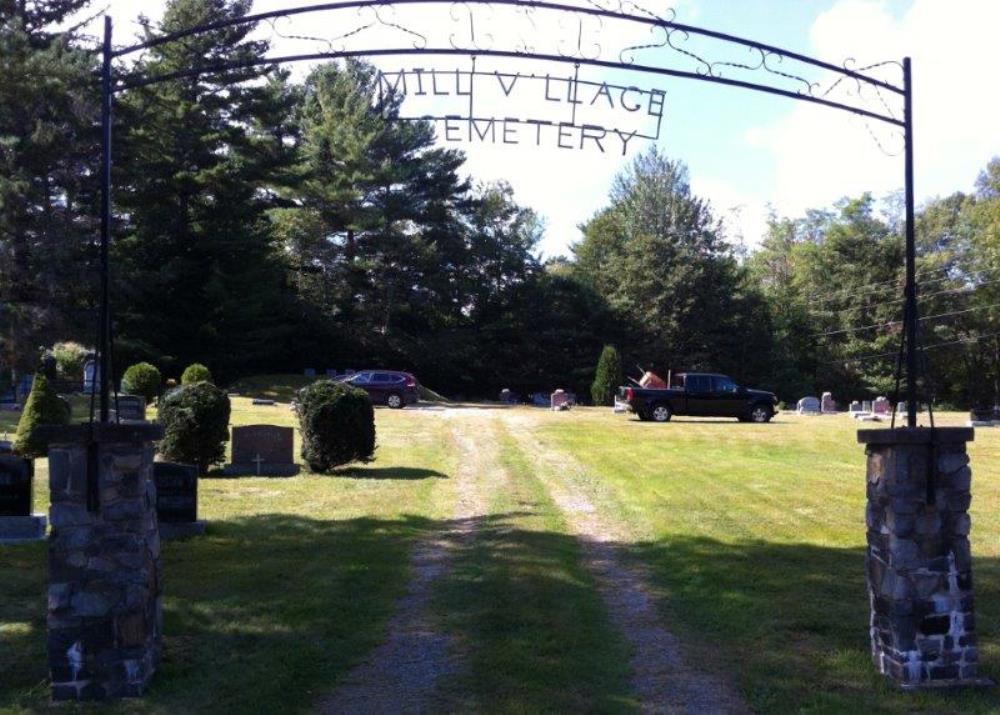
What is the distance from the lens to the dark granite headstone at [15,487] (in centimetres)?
1100

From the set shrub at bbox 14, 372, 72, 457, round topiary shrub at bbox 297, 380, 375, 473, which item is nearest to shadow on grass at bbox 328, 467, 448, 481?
round topiary shrub at bbox 297, 380, 375, 473

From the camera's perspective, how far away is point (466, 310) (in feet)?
186

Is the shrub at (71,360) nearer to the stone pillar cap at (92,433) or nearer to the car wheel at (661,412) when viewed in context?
the car wheel at (661,412)

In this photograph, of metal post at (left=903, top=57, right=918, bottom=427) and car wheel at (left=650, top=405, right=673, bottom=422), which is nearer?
metal post at (left=903, top=57, right=918, bottom=427)

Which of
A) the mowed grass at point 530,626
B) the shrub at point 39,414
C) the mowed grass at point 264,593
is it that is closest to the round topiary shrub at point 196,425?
the mowed grass at point 264,593

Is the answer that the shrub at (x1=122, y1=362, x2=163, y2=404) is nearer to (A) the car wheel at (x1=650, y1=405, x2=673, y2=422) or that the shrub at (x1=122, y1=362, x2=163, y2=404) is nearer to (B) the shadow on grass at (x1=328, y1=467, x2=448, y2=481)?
(B) the shadow on grass at (x1=328, y1=467, x2=448, y2=481)

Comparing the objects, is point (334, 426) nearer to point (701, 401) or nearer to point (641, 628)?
point (641, 628)

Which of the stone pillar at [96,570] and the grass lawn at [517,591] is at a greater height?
the stone pillar at [96,570]

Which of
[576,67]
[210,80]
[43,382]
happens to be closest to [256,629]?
[576,67]

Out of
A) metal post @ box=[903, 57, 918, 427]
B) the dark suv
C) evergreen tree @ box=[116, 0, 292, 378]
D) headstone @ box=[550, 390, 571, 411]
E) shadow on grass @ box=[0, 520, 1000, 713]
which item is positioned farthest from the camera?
evergreen tree @ box=[116, 0, 292, 378]

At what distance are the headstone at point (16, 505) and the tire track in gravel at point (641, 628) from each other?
596cm

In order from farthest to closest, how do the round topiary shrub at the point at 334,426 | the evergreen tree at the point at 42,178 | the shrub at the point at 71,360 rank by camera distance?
the shrub at the point at 71,360 → the evergreen tree at the point at 42,178 → the round topiary shrub at the point at 334,426

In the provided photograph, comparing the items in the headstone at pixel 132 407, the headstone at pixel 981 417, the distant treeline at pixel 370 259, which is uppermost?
the distant treeline at pixel 370 259

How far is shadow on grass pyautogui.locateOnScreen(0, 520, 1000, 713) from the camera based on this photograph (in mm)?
6438
